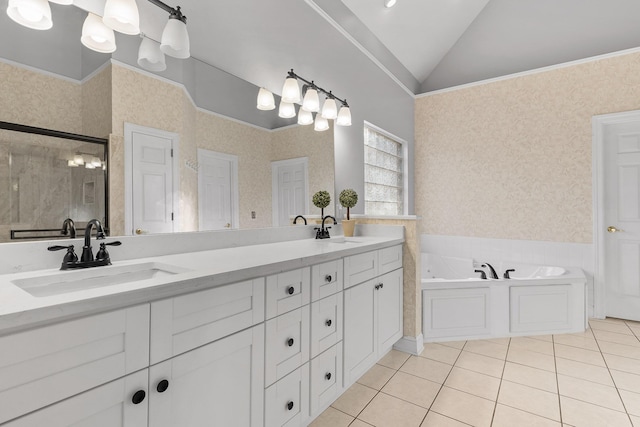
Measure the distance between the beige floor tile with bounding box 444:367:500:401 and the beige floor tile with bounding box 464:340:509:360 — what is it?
1.23ft

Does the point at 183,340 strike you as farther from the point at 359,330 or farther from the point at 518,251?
the point at 518,251

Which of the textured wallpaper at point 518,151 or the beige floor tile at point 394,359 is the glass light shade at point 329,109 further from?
the textured wallpaper at point 518,151

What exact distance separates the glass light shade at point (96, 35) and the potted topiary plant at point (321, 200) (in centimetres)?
151

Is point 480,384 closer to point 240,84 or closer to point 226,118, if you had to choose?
point 226,118

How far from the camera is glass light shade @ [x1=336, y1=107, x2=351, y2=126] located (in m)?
2.73

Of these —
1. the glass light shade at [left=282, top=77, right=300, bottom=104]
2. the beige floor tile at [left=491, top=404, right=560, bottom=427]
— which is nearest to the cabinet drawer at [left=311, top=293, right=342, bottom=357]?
the beige floor tile at [left=491, top=404, right=560, bottom=427]

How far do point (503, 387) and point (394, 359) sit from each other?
27.9 inches

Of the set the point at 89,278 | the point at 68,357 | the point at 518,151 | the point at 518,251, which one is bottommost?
the point at 518,251

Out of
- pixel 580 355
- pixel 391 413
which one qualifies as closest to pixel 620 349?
pixel 580 355

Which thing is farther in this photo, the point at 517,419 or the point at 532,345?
the point at 532,345

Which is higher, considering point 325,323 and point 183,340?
point 183,340

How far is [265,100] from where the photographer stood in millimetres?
2148

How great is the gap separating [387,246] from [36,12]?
207cm

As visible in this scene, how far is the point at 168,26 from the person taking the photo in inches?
59.6
